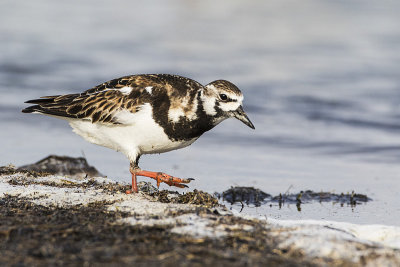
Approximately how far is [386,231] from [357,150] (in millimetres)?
5359

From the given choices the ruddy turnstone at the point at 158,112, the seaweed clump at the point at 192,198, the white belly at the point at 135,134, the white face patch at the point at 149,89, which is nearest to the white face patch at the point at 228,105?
the ruddy turnstone at the point at 158,112

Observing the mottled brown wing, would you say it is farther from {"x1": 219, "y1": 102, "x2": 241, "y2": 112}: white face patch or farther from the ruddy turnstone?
{"x1": 219, "y1": 102, "x2": 241, "y2": 112}: white face patch

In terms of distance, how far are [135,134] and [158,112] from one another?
331 millimetres

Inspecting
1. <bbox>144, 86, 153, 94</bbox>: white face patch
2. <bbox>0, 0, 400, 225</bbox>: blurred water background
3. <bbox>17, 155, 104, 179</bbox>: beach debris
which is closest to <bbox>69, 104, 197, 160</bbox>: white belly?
<bbox>144, 86, 153, 94</bbox>: white face patch

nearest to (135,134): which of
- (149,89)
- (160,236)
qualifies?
(149,89)

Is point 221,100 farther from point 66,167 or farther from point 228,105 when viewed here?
point 66,167

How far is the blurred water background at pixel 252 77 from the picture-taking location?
27.8 ft

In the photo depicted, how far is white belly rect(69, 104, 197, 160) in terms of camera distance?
19.0 feet

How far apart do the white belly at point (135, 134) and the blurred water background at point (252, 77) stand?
137 cm

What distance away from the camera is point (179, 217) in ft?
14.7

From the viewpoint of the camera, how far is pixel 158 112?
19.0 ft

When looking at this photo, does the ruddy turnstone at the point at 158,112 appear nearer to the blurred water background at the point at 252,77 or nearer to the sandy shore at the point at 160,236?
the sandy shore at the point at 160,236

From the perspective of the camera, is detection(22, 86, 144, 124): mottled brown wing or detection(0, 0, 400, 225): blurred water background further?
detection(0, 0, 400, 225): blurred water background

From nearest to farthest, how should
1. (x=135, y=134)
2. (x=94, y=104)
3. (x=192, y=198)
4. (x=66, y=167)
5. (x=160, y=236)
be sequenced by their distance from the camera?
(x=160, y=236), (x=192, y=198), (x=135, y=134), (x=94, y=104), (x=66, y=167)
